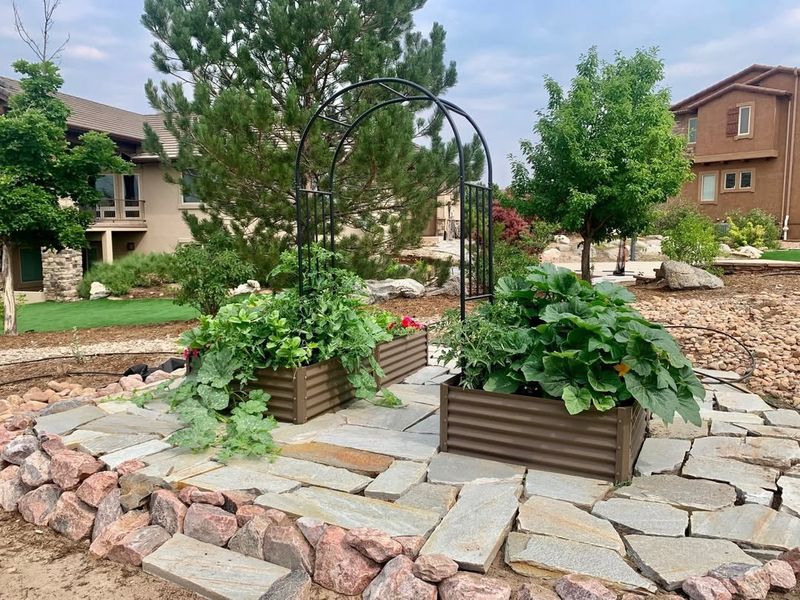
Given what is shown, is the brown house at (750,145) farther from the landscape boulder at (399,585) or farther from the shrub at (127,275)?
the landscape boulder at (399,585)

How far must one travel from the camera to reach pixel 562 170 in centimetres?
947

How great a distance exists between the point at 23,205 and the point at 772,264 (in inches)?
497

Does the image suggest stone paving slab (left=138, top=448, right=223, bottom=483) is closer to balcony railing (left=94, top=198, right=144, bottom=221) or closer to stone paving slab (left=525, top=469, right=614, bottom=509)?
stone paving slab (left=525, top=469, right=614, bottom=509)

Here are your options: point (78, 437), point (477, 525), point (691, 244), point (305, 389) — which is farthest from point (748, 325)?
point (78, 437)

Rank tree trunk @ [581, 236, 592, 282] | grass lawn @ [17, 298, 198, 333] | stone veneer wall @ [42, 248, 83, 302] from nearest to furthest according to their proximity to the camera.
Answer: grass lawn @ [17, 298, 198, 333], tree trunk @ [581, 236, 592, 282], stone veneer wall @ [42, 248, 83, 302]

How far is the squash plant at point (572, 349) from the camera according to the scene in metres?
2.55

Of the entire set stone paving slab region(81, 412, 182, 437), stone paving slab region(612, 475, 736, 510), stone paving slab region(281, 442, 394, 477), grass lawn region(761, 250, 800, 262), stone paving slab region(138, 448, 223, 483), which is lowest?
stone paving slab region(81, 412, 182, 437)

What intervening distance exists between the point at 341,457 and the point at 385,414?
0.74 m

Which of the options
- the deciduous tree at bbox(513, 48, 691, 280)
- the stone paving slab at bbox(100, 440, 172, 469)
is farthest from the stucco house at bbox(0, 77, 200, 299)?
the stone paving slab at bbox(100, 440, 172, 469)

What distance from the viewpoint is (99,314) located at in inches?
431

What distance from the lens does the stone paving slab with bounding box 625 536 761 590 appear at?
1.87 metres

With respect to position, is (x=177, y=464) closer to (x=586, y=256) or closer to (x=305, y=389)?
(x=305, y=389)

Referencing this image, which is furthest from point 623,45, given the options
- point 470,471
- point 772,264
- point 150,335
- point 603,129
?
point 470,471

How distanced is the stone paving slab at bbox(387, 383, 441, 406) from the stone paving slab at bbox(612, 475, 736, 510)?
1.49 m
